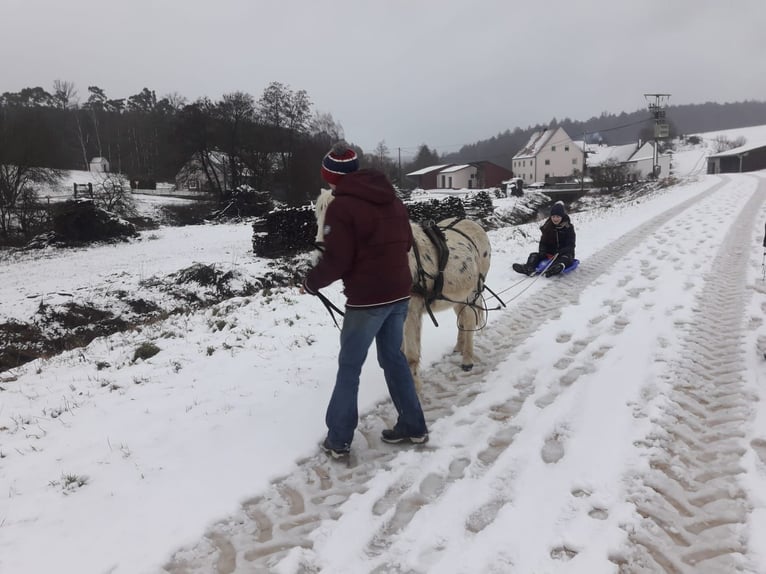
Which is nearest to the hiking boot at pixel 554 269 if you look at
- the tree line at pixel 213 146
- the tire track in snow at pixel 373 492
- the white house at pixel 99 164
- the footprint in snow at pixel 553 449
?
the tire track in snow at pixel 373 492

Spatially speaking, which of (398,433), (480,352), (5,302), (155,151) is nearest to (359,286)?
(398,433)

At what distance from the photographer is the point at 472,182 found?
6325 centimetres

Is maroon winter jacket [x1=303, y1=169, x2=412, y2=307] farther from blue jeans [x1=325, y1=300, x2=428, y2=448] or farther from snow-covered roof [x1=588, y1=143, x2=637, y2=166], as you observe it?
snow-covered roof [x1=588, y1=143, x2=637, y2=166]

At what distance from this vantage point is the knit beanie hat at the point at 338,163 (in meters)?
2.89

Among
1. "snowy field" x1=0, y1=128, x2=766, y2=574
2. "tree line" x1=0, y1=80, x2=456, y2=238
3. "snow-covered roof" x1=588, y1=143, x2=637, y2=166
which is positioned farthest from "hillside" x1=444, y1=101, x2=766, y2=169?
"snowy field" x1=0, y1=128, x2=766, y2=574

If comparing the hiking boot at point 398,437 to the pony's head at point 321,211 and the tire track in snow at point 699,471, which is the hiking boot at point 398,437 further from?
the pony's head at point 321,211

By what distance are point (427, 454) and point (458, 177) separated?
62024mm

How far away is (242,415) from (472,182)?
63432 mm

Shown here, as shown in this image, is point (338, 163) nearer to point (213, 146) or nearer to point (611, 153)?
point (213, 146)

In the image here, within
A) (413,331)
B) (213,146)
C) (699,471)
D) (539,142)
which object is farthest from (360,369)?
(539,142)

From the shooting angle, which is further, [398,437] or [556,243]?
[556,243]

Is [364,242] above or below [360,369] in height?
above

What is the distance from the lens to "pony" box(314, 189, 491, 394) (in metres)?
3.87

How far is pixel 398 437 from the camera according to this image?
10.7 feet
